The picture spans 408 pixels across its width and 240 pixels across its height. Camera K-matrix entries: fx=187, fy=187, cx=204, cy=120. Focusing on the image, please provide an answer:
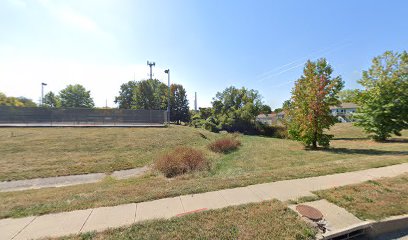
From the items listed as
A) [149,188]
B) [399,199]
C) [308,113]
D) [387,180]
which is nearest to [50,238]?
[149,188]

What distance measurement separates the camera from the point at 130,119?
89.7 ft

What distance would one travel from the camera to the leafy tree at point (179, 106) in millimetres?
47750

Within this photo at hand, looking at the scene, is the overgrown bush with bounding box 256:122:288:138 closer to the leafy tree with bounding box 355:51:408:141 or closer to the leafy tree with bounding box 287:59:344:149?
the leafy tree with bounding box 355:51:408:141

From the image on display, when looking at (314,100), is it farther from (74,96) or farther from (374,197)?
(74,96)

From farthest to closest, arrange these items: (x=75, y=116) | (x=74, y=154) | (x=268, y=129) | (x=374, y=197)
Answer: (x=268, y=129) < (x=75, y=116) < (x=74, y=154) < (x=374, y=197)

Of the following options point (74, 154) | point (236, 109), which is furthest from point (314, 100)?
point (236, 109)

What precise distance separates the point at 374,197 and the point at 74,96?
78328 millimetres

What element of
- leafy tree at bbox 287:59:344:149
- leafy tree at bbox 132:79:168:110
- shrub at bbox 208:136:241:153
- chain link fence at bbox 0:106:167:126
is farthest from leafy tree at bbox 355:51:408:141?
leafy tree at bbox 132:79:168:110

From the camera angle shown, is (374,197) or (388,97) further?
(388,97)

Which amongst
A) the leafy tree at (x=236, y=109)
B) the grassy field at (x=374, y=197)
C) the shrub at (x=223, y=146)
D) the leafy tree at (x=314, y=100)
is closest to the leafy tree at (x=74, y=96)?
the leafy tree at (x=236, y=109)

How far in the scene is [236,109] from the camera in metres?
34.8

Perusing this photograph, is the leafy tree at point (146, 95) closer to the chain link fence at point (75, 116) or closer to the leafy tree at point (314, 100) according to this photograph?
the chain link fence at point (75, 116)

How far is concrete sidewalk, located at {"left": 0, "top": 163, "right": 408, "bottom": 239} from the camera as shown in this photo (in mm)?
3260

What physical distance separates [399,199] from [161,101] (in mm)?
50089
